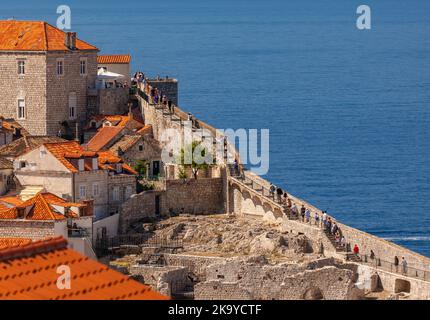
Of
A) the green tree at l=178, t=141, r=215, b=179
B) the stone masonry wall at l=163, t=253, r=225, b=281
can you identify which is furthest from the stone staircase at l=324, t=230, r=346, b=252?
the green tree at l=178, t=141, r=215, b=179

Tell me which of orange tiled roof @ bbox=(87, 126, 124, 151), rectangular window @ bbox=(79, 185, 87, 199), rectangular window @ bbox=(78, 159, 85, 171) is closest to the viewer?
rectangular window @ bbox=(78, 159, 85, 171)

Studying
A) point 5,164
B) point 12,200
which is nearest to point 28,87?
point 5,164

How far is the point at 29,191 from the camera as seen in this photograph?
76000 millimetres

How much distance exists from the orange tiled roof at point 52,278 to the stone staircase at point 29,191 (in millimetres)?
43887

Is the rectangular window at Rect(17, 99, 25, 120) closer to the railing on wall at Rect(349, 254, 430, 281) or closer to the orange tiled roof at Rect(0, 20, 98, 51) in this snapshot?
the orange tiled roof at Rect(0, 20, 98, 51)

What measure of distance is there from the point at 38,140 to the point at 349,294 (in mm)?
22394

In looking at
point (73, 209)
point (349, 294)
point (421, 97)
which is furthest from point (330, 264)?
point (421, 97)

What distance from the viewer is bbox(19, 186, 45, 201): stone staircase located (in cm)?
7521

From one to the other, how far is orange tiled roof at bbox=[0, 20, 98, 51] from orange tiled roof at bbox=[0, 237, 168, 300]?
55.4 metres

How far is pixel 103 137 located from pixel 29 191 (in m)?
9.45

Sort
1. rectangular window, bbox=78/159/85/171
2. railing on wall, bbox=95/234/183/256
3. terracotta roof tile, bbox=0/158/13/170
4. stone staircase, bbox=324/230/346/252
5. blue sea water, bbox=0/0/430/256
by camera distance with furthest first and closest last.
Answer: blue sea water, bbox=0/0/430/256 < terracotta roof tile, bbox=0/158/13/170 < rectangular window, bbox=78/159/85/171 < railing on wall, bbox=95/234/183/256 < stone staircase, bbox=324/230/346/252

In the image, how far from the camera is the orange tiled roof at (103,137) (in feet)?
275

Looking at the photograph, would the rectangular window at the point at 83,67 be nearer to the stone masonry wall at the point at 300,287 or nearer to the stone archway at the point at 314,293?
the stone masonry wall at the point at 300,287
